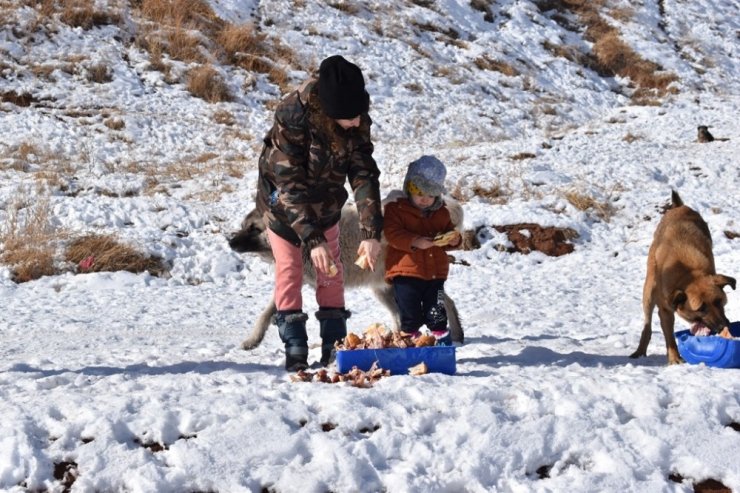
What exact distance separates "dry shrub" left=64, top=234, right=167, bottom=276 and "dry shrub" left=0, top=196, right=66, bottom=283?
9.9 inches

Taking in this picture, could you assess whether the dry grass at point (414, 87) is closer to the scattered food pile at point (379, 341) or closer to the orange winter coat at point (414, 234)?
the orange winter coat at point (414, 234)

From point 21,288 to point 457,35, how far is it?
17.9 meters

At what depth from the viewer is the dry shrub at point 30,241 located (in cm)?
783

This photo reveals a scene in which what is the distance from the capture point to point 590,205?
10711mm

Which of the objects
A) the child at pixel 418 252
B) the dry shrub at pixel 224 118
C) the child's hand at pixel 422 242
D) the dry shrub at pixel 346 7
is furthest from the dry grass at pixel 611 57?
the child's hand at pixel 422 242

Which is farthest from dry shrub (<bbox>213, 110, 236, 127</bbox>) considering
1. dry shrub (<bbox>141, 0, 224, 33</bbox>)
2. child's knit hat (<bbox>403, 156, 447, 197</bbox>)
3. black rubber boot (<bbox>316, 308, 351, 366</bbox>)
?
black rubber boot (<bbox>316, 308, 351, 366</bbox>)

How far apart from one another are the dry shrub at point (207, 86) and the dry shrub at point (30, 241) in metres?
8.21

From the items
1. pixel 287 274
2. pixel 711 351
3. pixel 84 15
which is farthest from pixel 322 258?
pixel 84 15

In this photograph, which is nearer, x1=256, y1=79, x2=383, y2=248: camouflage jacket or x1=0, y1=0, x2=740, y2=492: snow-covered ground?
x1=0, y1=0, x2=740, y2=492: snow-covered ground

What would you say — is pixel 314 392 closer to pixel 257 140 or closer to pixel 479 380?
pixel 479 380

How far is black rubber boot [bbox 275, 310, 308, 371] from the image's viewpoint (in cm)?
387

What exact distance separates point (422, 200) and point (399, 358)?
1.29 meters

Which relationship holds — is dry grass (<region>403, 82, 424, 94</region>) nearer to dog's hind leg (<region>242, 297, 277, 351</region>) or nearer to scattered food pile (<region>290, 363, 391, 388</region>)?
dog's hind leg (<region>242, 297, 277, 351</region>)

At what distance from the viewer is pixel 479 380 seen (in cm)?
329
